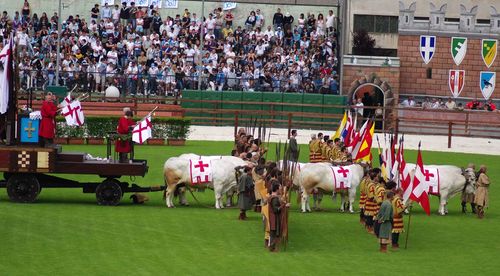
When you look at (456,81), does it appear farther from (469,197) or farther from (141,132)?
(141,132)

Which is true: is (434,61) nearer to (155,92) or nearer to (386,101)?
(386,101)

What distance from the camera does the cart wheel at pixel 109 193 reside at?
3331 cm

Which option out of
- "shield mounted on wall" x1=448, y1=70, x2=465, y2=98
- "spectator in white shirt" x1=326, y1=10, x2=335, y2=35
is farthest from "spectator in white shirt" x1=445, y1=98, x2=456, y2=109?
"spectator in white shirt" x1=326, y1=10, x2=335, y2=35

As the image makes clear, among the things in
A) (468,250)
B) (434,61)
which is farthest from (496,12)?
(468,250)

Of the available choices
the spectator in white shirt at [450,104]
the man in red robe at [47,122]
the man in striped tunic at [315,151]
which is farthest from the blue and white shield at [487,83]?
the man in red robe at [47,122]

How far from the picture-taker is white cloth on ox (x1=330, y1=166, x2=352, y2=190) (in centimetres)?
3362

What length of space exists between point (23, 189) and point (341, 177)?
8.04 meters

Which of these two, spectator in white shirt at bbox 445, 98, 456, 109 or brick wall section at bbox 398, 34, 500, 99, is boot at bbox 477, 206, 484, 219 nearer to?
spectator in white shirt at bbox 445, 98, 456, 109

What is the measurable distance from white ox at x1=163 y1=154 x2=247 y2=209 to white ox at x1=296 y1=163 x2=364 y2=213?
177cm

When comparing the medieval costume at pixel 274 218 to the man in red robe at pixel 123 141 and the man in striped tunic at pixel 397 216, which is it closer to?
the man in striped tunic at pixel 397 216

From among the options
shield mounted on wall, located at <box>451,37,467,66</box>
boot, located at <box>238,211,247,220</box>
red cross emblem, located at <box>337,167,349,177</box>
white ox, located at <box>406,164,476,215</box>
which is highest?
shield mounted on wall, located at <box>451,37,467,66</box>

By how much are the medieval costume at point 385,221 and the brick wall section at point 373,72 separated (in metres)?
37.2

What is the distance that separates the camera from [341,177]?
1325 inches

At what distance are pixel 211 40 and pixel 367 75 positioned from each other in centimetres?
795
